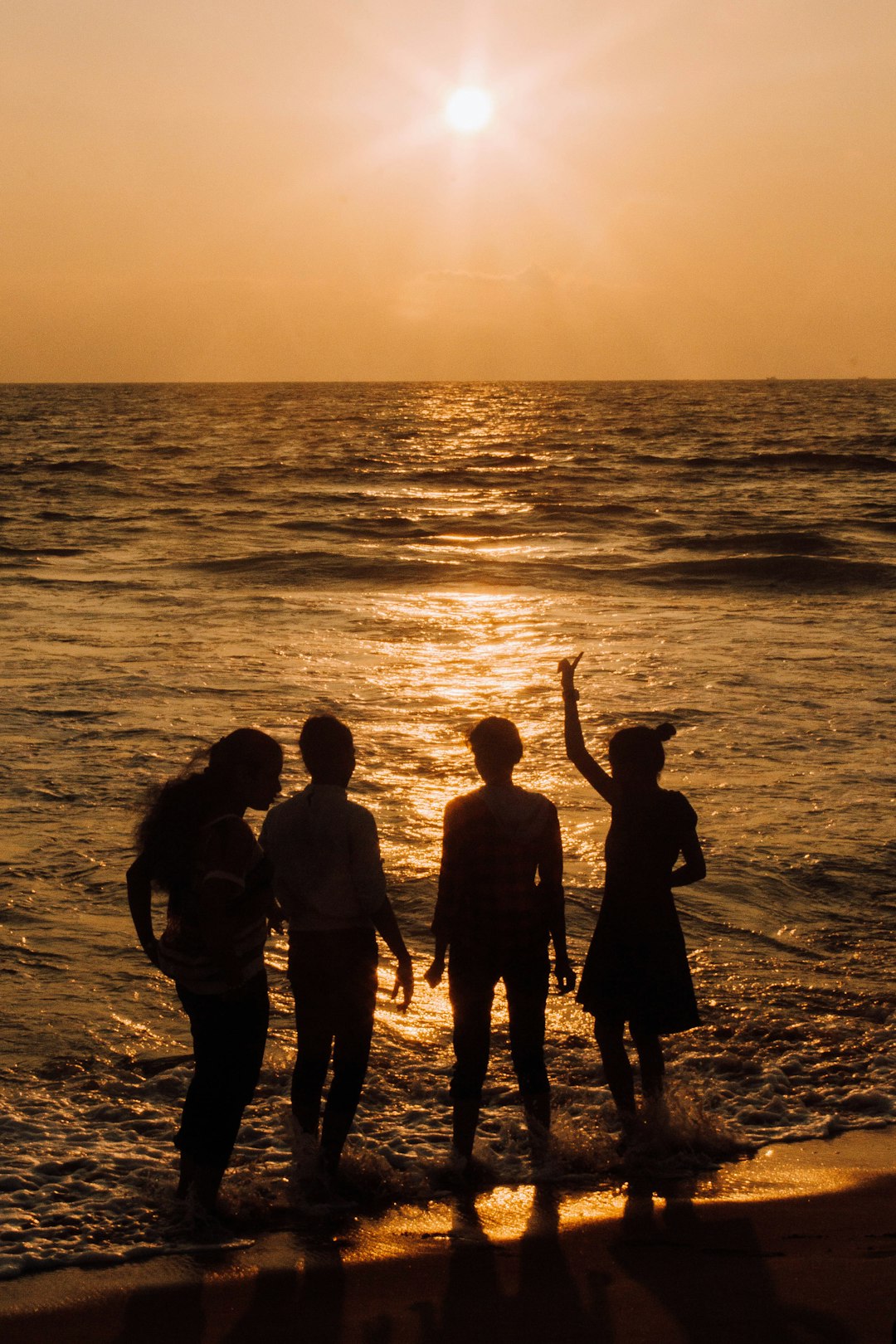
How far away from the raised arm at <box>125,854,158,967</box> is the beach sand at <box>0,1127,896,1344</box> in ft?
3.13

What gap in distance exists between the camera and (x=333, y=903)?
14.4 ft

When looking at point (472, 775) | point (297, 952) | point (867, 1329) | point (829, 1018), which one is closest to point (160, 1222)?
point (297, 952)

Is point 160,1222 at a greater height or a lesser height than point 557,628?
lesser

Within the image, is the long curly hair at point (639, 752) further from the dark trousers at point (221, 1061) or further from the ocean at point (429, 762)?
the dark trousers at point (221, 1061)

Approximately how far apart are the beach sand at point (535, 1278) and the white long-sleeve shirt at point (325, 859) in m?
1.02

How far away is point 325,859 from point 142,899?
61 cm

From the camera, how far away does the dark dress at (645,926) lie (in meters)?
4.73

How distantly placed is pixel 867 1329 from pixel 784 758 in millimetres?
7653

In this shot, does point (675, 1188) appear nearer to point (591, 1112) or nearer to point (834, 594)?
point (591, 1112)

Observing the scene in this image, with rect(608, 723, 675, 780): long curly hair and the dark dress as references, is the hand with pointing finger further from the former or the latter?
the dark dress

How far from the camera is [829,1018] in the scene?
6.32m

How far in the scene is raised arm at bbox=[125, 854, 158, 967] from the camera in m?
4.07

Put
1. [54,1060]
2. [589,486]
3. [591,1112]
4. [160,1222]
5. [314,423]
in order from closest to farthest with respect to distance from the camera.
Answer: [160,1222]
[591,1112]
[54,1060]
[589,486]
[314,423]

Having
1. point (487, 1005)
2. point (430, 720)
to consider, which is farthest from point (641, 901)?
point (430, 720)
